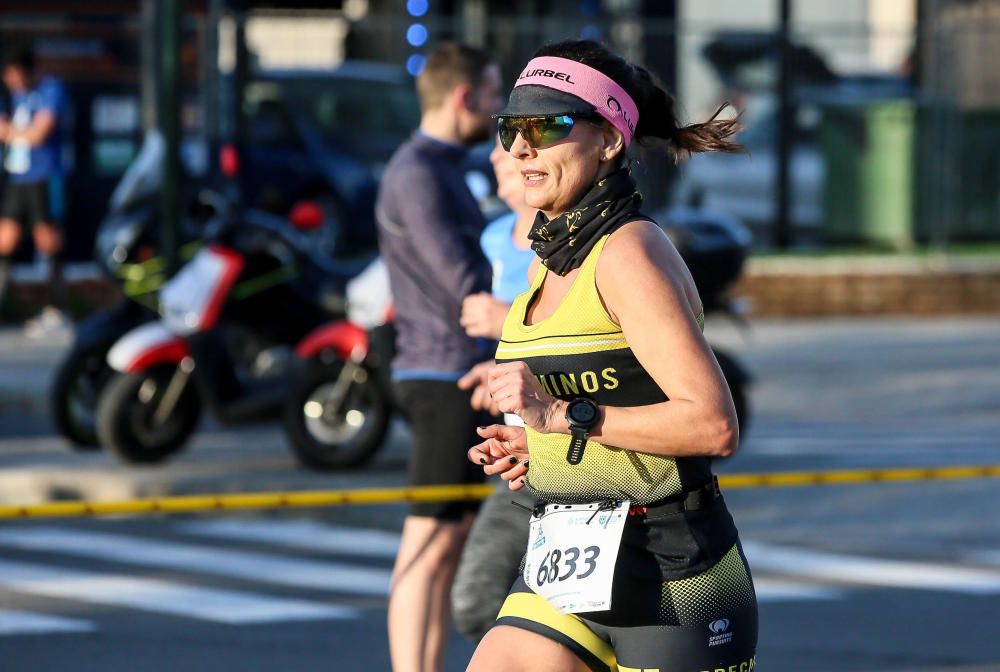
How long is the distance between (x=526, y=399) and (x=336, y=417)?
6.35 meters

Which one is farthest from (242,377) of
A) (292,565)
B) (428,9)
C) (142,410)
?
(428,9)

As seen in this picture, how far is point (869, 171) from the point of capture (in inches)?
678

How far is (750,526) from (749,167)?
29.7 feet

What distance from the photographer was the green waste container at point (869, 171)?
1716 centimetres

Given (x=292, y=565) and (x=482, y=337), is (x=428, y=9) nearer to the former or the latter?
(x=292, y=565)

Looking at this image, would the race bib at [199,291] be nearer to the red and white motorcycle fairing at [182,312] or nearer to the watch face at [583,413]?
the red and white motorcycle fairing at [182,312]

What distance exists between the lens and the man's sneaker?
45.9 ft

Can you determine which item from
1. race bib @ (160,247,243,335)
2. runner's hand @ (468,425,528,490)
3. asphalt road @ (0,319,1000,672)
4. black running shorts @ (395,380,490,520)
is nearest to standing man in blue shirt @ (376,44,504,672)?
black running shorts @ (395,380,490,520)

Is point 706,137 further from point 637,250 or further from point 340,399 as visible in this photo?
point 340,399

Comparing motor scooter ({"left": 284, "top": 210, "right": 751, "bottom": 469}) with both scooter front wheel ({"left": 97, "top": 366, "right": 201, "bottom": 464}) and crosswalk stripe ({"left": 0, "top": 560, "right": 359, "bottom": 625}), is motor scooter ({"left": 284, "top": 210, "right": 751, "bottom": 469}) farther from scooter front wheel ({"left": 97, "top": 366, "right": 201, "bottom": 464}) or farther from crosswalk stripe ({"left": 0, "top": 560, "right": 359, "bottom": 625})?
crosswalk stripe ({"left": 0, "top": 560, "right": 359, "bottom": 625})

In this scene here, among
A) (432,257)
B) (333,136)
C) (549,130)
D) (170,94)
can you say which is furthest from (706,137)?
(333,136)

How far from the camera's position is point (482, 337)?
16.6ft

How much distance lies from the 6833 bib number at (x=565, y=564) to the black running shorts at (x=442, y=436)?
5.65 ft

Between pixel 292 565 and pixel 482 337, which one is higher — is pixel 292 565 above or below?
below
